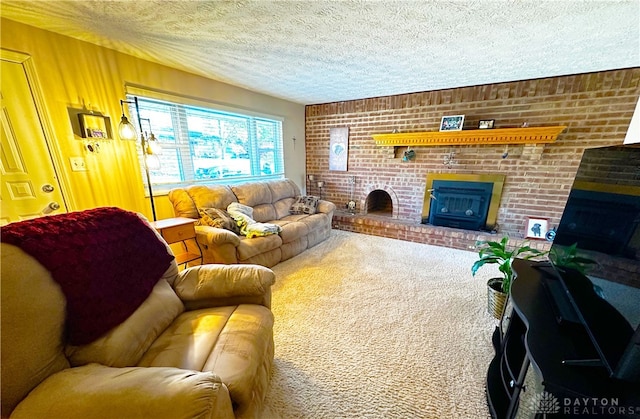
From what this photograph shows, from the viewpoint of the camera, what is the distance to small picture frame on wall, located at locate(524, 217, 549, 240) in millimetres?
3055

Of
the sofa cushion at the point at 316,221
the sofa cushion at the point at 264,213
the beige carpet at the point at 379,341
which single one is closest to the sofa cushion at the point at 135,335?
the beige carpet at the point at 379,341

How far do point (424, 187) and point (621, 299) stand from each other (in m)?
3.08

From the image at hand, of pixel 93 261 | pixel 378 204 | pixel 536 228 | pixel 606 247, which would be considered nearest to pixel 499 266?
pixel 606 247

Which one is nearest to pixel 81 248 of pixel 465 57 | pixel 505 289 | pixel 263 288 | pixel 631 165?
pixel 263 288

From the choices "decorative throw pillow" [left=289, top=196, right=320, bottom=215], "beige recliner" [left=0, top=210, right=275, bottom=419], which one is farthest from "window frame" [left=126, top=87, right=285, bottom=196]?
"beige recliner" [left=0, top=210, right=275, bottom=419]

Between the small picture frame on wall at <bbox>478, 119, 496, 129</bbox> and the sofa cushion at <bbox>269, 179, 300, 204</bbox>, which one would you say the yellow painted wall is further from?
the small picture frame on wall at <bbox>478, 119, 496, 129</bbox>

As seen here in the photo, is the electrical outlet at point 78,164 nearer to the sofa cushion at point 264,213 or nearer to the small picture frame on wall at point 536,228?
the sofa cushion at point 264,213

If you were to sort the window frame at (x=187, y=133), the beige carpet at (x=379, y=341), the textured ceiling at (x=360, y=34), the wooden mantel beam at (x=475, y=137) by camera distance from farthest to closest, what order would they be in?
the wooden mantel beam at (x=475, y=137), the window frame at (x=187, y=133), the textured ceiling at (x=360, y=34), the beige carpet at (x=379, y=341)

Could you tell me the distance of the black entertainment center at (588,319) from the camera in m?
0.69

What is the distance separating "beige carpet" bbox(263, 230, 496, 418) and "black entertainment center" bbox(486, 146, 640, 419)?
27 cm

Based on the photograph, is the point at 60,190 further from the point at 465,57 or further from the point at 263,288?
the point at 465,57

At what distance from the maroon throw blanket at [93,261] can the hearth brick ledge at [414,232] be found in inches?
125

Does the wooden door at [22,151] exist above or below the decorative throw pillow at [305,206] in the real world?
above

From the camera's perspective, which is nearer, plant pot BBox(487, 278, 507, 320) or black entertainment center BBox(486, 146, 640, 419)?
black entertainment center BBox(486, 146, 640, 419)
